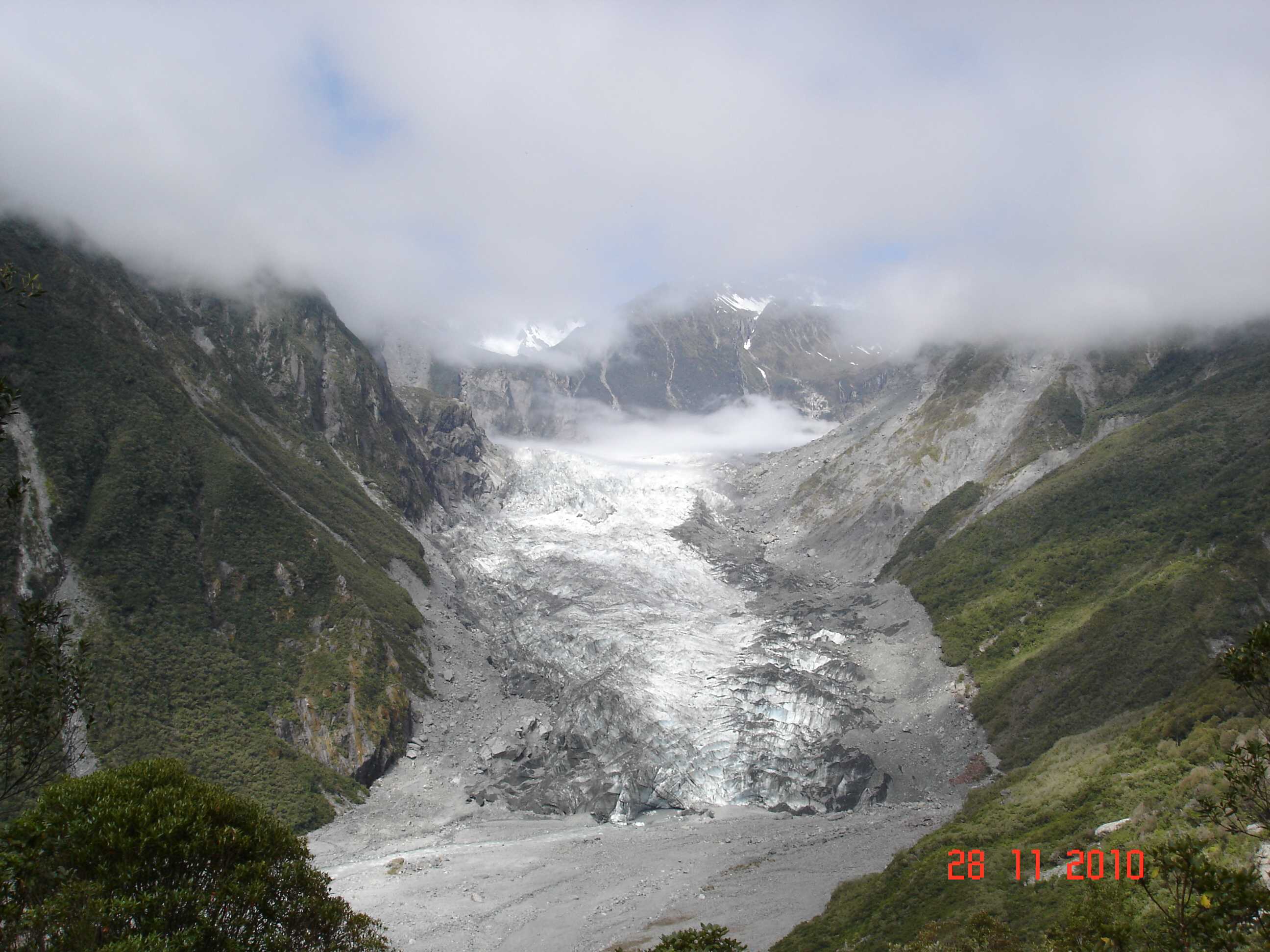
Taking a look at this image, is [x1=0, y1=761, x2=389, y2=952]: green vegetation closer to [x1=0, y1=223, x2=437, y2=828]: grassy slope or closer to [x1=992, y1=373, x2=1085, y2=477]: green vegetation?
[x1=0, y1=223, x2=437, y2=828]: grassy slope

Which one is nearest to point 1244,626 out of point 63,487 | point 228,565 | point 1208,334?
point 1208,334

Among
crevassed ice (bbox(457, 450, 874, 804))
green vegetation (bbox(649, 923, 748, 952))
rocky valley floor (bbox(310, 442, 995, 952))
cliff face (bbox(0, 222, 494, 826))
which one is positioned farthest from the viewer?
crevassed ice (bbox(457, 450, 874, 804))

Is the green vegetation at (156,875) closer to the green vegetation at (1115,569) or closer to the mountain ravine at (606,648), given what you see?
the mountain ravine at (606,648)

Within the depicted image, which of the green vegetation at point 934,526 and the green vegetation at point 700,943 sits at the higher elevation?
the green vegetation at point 934,526

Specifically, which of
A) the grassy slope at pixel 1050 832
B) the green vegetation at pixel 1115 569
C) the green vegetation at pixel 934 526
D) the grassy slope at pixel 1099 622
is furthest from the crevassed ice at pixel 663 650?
the grassy slope at pixel 1050 832

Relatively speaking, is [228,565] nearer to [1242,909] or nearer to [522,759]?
Answer: [522,759]

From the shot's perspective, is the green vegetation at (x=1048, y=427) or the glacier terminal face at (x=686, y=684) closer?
the glacier terminal face at (x=686, y=684)

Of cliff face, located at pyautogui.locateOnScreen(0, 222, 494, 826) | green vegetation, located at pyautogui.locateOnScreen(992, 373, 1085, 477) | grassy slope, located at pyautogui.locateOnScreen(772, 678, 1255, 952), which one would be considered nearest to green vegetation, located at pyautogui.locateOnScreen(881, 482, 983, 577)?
green vegetation, located at pyautogui.locateOnScreen(992, 373, 1085, 477)
